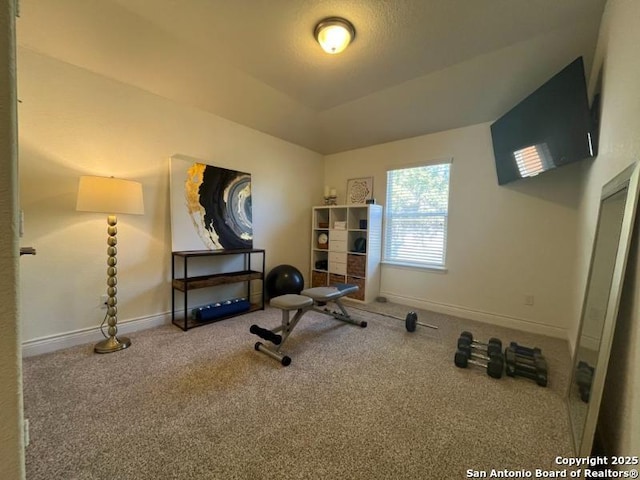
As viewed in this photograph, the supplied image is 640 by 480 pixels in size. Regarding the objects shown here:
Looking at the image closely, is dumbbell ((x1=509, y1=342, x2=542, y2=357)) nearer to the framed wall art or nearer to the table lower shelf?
the framed wall art

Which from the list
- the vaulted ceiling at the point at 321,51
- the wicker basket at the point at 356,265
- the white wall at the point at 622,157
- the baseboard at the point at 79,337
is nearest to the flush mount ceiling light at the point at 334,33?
the vaulted ceiling at the point at 321,51

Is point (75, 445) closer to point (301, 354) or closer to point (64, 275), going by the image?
point (301, 354)

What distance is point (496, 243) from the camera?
335 cm

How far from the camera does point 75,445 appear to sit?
1414 mm

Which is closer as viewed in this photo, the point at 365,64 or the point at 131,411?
the point at 131,411

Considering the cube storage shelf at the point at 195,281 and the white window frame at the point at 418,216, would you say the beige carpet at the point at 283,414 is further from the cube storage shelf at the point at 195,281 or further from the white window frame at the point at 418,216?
the white window frame at the point at 418,216

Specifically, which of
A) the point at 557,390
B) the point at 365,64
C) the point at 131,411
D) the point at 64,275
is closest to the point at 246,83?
the point at 365,64

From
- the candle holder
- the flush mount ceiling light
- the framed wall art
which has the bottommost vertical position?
the candle holder

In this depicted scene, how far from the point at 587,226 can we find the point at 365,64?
2.62 m

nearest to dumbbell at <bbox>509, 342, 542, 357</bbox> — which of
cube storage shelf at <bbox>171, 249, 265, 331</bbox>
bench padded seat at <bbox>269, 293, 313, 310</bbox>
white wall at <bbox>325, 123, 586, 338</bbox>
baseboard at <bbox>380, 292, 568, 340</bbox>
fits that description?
white wall at <bbox>325, 123, 586, 338</bbox>

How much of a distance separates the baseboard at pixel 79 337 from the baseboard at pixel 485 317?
3.28 metres

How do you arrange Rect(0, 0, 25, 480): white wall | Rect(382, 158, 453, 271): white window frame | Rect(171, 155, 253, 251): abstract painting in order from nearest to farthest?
Rect(0, 0, 25, 480): white wall
Rect(171, 155, 253, 251): abstract painting
Rect(382, 158, 453, 271): white window frame

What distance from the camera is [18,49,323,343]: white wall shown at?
2.29 meters

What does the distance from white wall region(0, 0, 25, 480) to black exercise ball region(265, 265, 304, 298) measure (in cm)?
319
